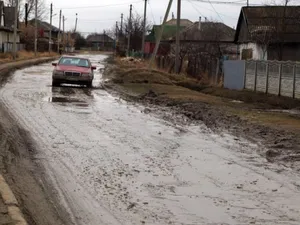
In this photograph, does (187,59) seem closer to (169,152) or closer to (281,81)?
(281,81)

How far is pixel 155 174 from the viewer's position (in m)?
7.82

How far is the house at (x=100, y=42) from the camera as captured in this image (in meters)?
176

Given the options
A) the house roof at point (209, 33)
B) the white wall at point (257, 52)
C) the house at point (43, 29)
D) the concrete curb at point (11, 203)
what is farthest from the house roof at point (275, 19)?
the house at point (43, 29)

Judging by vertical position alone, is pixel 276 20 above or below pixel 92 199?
above

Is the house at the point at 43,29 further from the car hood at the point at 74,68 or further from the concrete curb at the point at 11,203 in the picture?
the concrete curb at the point at 11,203

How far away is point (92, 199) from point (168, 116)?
9.09 metres

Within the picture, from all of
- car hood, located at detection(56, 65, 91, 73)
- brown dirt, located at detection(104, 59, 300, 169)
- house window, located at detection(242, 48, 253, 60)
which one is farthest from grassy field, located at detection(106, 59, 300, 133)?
house window, located at detection(242, 48, 253, 60)

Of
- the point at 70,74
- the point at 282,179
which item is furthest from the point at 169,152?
the point at 70,74

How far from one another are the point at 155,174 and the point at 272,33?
32.5 metres

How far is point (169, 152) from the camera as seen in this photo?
9.59 m

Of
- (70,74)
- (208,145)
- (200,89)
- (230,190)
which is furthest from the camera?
(200,89)

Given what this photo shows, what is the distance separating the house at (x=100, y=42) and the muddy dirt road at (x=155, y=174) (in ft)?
522

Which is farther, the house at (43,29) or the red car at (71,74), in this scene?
the house at (43,29)

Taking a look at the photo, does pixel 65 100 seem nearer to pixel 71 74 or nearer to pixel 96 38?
pixel 71 74
